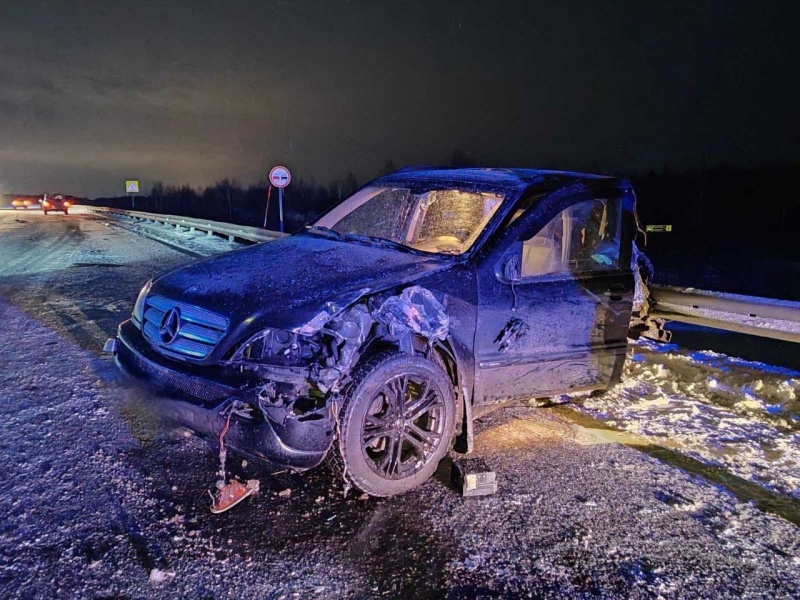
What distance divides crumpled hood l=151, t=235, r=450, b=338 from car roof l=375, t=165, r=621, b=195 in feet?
3.10

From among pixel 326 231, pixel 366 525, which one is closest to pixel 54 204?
pixel 326 231

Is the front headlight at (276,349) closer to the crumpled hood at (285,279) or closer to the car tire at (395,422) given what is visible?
the crumpled hood at (285,279)

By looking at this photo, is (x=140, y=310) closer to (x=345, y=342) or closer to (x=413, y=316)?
(x=345, y=342)

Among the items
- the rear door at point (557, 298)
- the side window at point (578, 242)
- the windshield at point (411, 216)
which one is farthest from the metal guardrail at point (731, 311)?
the windshield at point (411, 216)

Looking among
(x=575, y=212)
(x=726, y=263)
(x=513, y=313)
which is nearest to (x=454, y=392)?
(x=513, y=313)

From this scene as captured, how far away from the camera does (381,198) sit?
5227mm

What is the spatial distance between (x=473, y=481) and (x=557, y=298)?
1482 millimetres

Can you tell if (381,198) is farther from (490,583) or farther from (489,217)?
(490,583)

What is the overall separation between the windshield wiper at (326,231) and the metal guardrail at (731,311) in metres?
3.27

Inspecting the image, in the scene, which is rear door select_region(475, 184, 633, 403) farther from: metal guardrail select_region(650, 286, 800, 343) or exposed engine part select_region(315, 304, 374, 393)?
metal guardrail select_region(650, 286, 800, 343)

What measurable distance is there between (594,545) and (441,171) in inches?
132

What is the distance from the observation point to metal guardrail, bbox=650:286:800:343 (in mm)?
4957

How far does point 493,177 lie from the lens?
4625mm

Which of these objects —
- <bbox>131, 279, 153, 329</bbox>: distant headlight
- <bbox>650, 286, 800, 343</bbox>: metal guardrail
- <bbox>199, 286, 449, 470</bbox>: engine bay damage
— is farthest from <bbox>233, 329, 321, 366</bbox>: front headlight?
<bbox>650, 286, 800, 343</bbox>: metal guardrail
